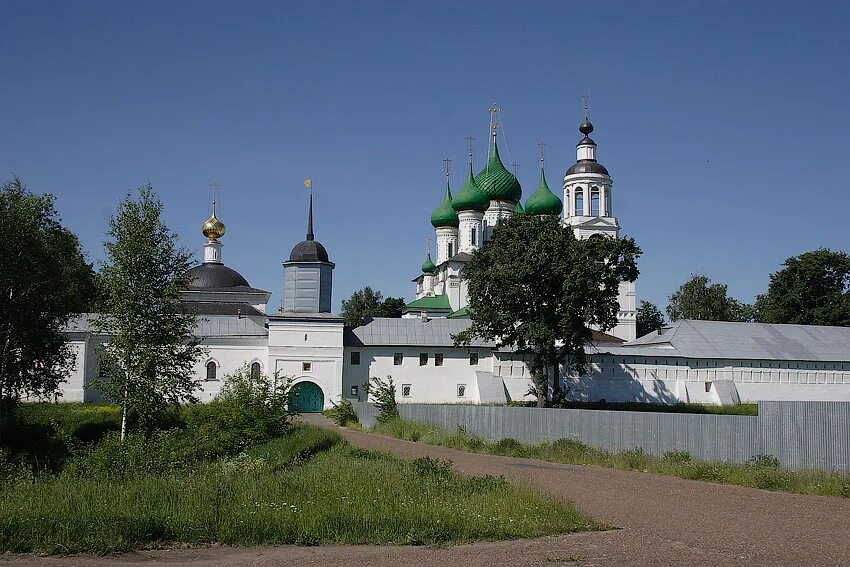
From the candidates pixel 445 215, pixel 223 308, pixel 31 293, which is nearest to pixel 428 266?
pixel 445 215

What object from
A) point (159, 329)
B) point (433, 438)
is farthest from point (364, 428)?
point (159, 329)

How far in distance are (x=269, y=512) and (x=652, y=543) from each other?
4891 millimetres

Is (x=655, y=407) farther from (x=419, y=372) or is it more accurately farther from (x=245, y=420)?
(x=245, y=420)

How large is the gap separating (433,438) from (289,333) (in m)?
16.5

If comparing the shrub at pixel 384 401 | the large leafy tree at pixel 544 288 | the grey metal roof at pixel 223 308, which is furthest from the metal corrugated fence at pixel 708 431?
the grey metal roof at pixel 223 308

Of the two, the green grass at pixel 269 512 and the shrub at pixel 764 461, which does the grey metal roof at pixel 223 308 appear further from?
the green grass at pixel 269 512

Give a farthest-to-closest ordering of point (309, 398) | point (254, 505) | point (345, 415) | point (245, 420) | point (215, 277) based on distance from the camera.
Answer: point (215, 277), point (309, 398), point (345, 415), point (245, 420), point (254, 505)

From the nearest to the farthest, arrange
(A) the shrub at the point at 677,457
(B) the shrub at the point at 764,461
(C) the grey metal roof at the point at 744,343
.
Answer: (B) the shrub at the point at 764,461 < (A) the shrub at the point at 677,457 < (C) the grey metal roof at the point at 744,343

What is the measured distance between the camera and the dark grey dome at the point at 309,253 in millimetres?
40125

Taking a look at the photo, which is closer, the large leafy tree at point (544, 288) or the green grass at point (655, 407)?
the large leafy tree at point (544, 288)

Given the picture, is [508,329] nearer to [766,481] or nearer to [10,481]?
[766,481]

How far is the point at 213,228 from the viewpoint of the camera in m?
59.8

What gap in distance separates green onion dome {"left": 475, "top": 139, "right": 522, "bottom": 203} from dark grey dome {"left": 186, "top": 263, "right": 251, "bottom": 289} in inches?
771

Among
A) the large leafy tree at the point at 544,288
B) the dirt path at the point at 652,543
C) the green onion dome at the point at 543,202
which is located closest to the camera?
the dirt path at the point at 652,543
